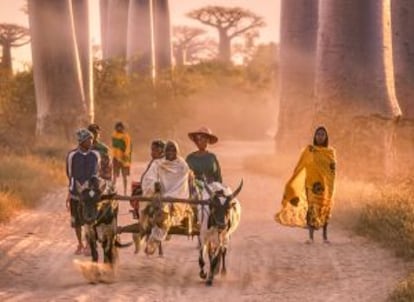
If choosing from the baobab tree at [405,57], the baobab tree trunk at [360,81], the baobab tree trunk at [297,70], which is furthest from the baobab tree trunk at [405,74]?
the baobab tree trunk at [297,70]

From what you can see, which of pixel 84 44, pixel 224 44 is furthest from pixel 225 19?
pixel 84 44

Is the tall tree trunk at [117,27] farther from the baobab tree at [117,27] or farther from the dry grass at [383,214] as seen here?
the dry grass at [383,214]

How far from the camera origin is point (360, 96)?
16125 millimetres

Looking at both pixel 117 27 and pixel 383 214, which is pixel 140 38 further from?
pixel 383 214

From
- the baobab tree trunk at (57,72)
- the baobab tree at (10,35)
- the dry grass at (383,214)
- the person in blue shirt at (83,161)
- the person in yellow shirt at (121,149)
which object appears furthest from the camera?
the baobab tree at (10,35)

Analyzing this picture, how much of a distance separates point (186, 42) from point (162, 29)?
3686cm

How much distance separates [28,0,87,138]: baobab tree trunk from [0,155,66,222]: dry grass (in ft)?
9.57

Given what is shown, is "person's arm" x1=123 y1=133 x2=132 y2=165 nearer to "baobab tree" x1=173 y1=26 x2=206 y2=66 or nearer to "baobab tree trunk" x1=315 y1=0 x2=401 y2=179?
"baobab tree trunk" x1=315 y1=0 x2=401 y2=179

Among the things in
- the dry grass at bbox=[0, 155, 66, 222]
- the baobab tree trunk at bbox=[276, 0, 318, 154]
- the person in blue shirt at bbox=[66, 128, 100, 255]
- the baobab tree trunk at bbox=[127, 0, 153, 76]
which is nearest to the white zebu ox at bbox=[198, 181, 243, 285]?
Answer: the person in blue shirt at bbox=[66, 128, 100, 255]

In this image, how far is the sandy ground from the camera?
8.20 meters

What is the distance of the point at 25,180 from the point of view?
16.2m

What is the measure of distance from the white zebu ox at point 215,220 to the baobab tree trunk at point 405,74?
9488 mm

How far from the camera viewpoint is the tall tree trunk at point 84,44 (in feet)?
78.0

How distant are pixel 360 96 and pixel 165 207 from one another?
28.0 ft
